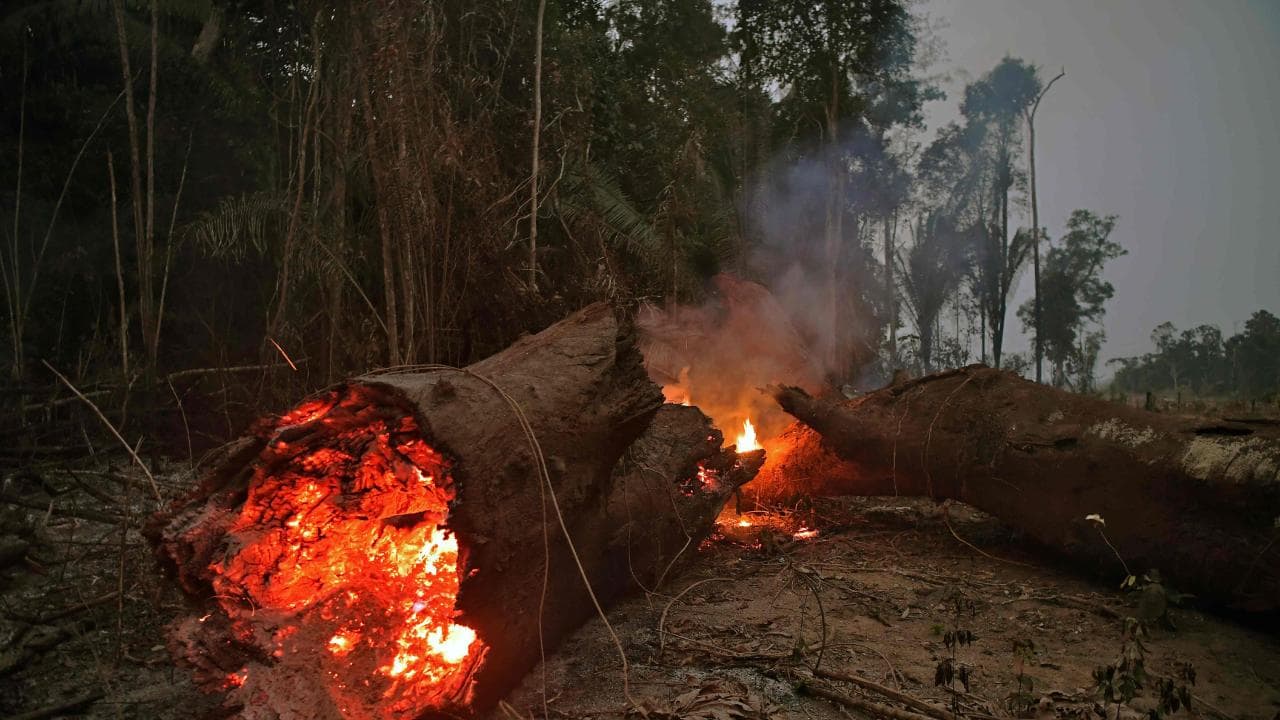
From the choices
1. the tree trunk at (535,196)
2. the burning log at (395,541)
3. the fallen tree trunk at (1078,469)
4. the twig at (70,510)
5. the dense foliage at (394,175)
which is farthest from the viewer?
the tree trunk at (535,196)

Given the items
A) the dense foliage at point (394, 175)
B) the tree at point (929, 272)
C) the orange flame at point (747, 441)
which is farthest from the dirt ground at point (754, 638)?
the tree at point (929, 272)

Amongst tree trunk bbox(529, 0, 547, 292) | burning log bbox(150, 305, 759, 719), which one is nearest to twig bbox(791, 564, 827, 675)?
burning log bbox(150, 305, 759, 719)

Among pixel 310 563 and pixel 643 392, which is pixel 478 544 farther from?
pixel 643 392

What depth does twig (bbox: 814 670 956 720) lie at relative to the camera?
3.02 m

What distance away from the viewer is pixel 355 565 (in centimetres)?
328

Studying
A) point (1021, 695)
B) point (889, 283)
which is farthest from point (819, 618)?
point (889, 283)

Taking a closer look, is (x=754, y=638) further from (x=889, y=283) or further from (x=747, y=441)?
(x=889, y=283)

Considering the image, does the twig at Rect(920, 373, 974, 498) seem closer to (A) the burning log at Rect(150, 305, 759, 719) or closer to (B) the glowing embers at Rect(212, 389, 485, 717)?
(A) the burning log at Rect(150, 305, 759, 719)

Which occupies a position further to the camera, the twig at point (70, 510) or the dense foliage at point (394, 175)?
the dense foliage at point (394, 175)

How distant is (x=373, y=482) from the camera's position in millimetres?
3299

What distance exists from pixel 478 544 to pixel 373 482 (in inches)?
30.2

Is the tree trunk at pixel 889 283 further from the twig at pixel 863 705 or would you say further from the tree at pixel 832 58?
the twig at pixel 863 705

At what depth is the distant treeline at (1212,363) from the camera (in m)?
23.9

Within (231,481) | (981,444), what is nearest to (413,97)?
(231,481)
